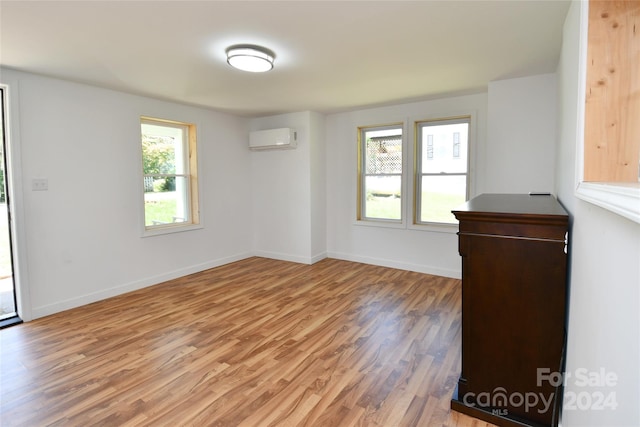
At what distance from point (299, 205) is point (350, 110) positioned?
1.69m

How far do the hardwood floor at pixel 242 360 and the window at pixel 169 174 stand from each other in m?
1.13

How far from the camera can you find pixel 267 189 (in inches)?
223

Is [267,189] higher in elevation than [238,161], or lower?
lower

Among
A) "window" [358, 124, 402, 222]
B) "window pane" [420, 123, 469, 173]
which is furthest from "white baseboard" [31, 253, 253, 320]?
"window pane" [420, 123, 469, 173]

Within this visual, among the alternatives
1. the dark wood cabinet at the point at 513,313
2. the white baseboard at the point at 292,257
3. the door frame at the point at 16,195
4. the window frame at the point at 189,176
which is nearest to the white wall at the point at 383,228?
the white baseboard at the point at 292,257

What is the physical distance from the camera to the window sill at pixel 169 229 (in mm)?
4301

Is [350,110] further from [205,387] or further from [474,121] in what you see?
[205,387]

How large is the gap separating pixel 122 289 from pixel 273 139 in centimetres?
296

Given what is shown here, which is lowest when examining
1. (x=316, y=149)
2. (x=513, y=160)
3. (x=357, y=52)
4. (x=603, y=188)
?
(x=603, y=188)

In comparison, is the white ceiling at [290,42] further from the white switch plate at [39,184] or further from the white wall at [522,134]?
the white switch plate at [39,184]

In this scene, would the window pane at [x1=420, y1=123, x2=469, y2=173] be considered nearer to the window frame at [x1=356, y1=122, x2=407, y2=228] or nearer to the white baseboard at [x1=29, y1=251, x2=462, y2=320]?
the window frame at [x1=356, y1=122, x2=407, y2=228]

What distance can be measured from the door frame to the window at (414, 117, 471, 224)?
4529 mm

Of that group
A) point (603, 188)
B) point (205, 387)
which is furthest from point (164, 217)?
point (603, 188)

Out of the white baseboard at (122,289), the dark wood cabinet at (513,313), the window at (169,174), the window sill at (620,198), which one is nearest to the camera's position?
the window sill at (620,198)
